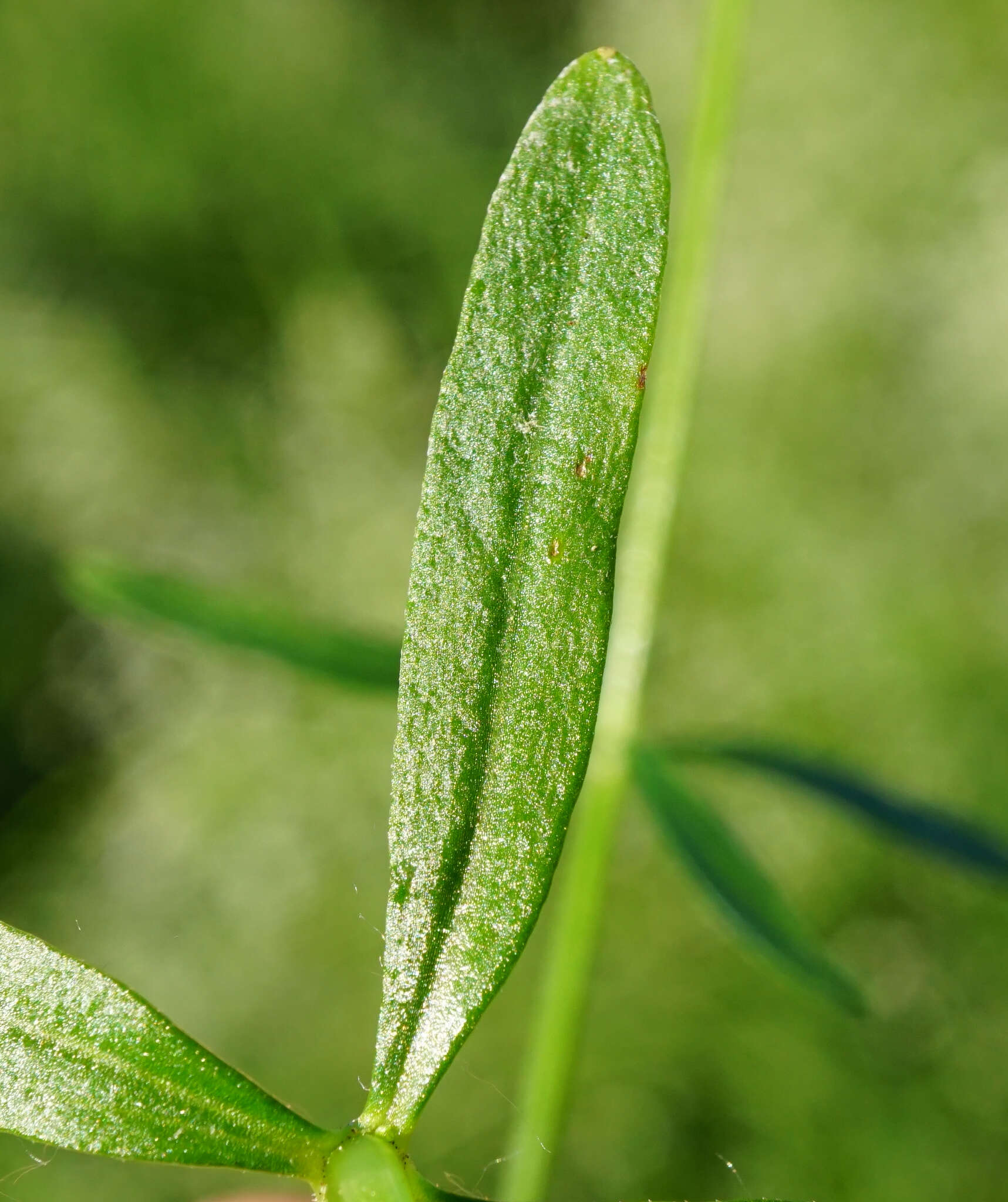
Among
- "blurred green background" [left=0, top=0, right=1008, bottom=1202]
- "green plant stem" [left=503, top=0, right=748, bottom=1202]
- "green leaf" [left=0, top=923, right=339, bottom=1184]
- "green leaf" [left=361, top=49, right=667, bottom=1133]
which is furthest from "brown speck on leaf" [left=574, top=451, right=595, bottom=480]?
"blurred green background" [left=0, top=0, right=1008, bottom=1202]

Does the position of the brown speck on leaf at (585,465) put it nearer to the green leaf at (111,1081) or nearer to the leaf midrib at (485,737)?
the leaf midrib at (485,737)

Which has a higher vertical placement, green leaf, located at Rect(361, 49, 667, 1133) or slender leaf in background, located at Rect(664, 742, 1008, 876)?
green leaf, located at Rect(361, 49, 667, 1133)

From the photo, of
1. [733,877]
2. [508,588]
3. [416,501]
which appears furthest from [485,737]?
[416,501]

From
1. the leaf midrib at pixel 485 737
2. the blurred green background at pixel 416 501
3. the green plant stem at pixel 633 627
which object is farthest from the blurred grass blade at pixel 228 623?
the blurred green background at pixel 416 501

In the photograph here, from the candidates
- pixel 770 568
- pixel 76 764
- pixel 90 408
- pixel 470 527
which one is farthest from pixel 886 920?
pixel 470 527

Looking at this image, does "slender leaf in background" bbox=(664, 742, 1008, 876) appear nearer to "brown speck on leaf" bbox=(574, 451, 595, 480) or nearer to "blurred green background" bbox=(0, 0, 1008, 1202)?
"brown speck on leaf" bbox=(574, 451, 595, 480)

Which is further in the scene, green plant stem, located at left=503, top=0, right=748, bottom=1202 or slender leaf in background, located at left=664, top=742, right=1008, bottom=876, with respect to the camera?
slender leaf in background, located at left=664, top=742, right=1008, bottom=876

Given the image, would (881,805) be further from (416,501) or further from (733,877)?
(416,501)
